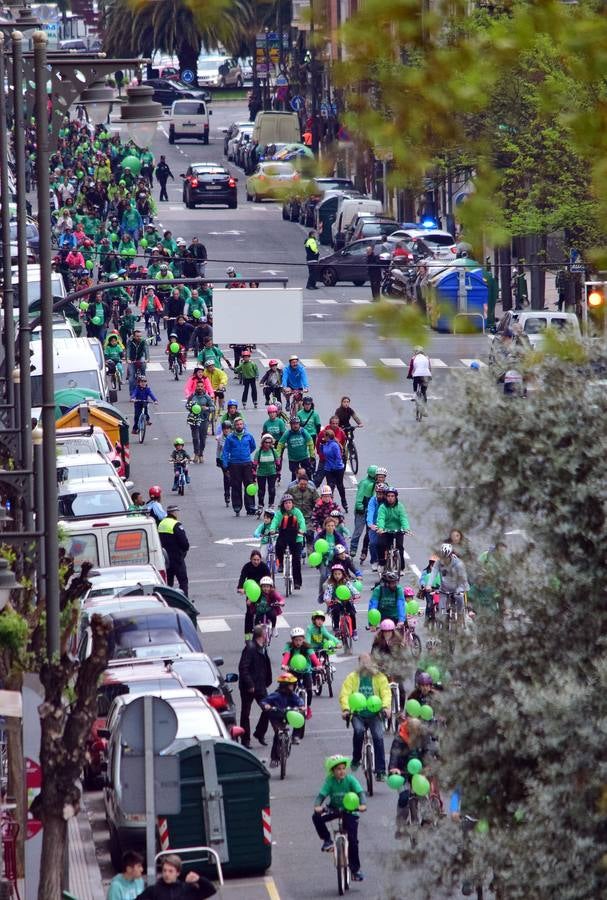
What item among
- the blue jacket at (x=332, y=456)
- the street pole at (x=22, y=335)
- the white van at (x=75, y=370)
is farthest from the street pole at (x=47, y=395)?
the white van at (x=75, y=370)

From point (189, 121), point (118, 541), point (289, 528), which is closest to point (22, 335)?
point (118, 541)

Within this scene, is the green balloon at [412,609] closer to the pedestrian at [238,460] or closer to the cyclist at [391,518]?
the cyclist at [391,518]

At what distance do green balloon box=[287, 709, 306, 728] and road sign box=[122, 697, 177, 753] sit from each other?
9013 mm

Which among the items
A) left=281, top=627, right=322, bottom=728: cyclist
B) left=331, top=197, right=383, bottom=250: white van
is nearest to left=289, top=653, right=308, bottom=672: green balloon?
left=281, top=627, right=322, bottom=728: cyclist

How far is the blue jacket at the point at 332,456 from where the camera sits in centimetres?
3297

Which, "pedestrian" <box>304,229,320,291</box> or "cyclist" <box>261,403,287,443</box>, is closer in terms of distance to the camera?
"cyclist" <box>261,403,287,443</box>

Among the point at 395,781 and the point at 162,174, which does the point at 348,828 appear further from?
the point at 162,174

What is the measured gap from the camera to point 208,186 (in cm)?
7488

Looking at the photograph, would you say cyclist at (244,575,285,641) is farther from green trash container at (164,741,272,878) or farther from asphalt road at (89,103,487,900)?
green trash container at (164,741,272,878)

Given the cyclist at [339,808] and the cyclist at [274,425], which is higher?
the cyclist at [274,425]

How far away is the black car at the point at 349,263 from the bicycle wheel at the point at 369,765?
38.1 m

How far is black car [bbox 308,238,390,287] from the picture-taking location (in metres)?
58.2

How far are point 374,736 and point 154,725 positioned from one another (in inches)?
337

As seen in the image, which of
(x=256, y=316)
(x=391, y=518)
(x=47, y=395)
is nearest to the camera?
(x=47, y=395)
